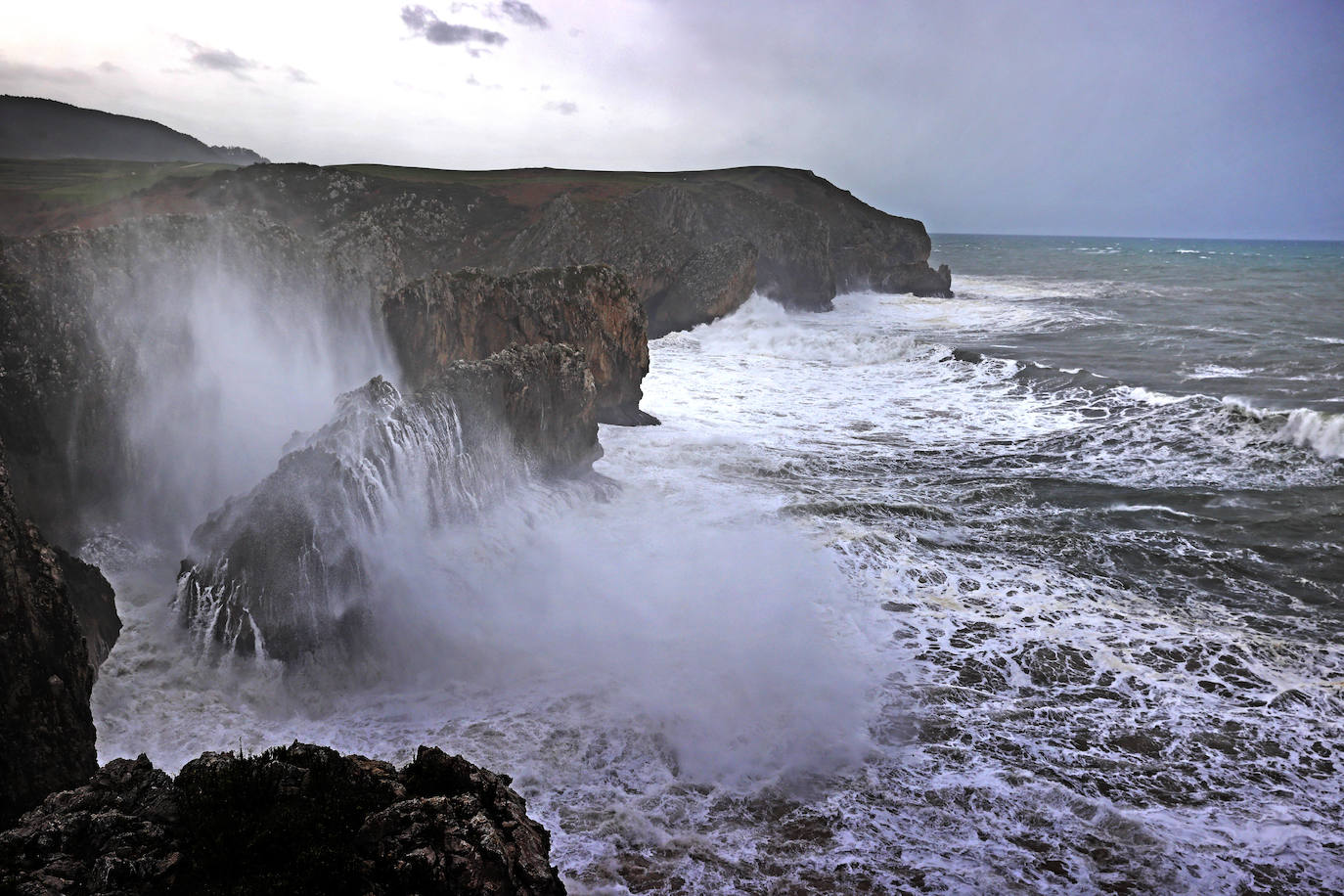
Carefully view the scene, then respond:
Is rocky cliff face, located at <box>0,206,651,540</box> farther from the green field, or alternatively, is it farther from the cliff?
the green field

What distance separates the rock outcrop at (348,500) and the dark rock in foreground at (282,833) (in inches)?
171

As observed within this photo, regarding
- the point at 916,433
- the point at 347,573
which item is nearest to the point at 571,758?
the point at 347,573

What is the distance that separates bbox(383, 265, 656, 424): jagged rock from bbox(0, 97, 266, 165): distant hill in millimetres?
14708

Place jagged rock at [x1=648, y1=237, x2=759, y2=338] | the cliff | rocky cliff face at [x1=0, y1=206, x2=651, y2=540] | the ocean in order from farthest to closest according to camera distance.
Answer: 1. the cliff
2. jagged rock at [x1=648, y1=237, x2=759, y2=338]
3. rocky cliff face at [x1=0, y1=206, x2=651, y2=540]
4. the ocean

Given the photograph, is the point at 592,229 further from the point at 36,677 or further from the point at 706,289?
the point at 36,677

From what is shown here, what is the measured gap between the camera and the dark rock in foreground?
4.39 m

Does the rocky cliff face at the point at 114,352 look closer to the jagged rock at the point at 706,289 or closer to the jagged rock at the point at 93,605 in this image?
the jagged rock at the point at 93,605

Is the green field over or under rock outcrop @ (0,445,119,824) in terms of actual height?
over

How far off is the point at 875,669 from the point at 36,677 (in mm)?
7879

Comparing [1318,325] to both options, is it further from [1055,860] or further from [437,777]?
[437,777]

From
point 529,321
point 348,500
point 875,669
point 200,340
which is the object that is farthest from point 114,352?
point 875,669

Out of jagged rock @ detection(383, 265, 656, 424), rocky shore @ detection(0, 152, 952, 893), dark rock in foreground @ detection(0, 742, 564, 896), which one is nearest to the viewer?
dark rock in foreground @ detection(0, 742, 564, 896)

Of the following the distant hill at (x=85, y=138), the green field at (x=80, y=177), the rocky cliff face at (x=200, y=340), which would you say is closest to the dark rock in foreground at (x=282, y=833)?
the rocky cliff face at (x=200, y=340)

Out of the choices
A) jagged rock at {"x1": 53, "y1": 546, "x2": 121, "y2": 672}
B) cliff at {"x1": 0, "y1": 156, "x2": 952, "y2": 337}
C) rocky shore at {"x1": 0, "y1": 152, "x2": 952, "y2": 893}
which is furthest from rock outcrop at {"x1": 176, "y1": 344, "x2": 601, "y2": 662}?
cliff at {"x1": 0, "y1": 156, "x2": 952, "y2": 337}
